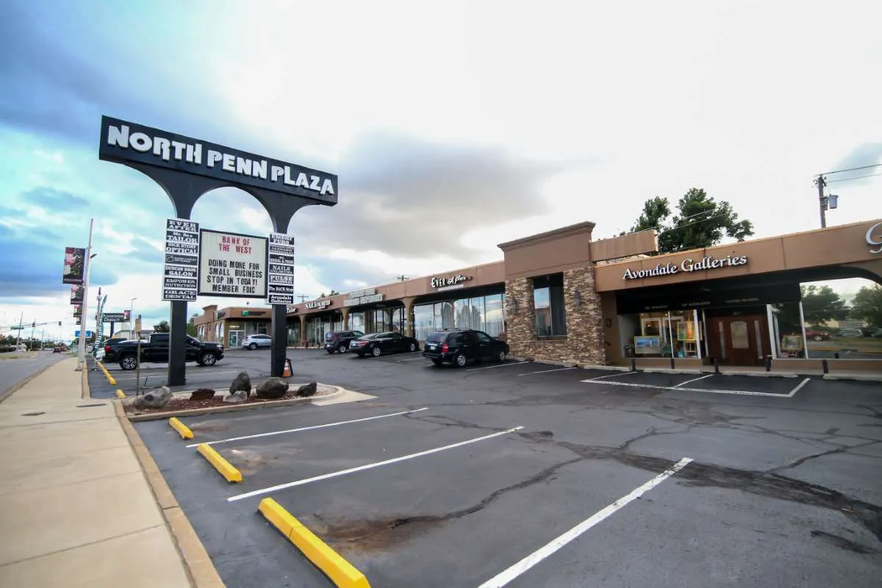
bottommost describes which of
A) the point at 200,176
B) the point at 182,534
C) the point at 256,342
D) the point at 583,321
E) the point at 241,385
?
the point at 182,534

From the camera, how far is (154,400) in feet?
34.0

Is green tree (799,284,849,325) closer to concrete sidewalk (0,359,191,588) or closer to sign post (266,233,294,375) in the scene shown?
Result: sign post (266,233,294,375)

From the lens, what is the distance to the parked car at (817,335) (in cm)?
1579

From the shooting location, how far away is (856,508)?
14.4 feet

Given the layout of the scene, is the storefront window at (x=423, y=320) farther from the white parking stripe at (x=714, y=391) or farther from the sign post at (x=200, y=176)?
the white parking stripe at (x=714, y=391)

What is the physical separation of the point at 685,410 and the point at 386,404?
7.19 m

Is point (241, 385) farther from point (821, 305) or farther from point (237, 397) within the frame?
point (821, 305)

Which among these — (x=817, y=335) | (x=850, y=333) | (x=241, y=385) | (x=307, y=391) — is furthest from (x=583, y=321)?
(x=241, y=385)

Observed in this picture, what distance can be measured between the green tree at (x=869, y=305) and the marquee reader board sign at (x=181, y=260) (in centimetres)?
2264

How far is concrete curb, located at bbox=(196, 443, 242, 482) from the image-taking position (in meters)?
5.50

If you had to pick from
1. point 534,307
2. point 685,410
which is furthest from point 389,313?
point 685,410

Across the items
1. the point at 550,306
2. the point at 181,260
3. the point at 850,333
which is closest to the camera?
the point at 181,260

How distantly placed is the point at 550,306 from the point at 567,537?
19462 millimetres

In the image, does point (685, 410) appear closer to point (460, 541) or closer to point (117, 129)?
point (460, 541)
